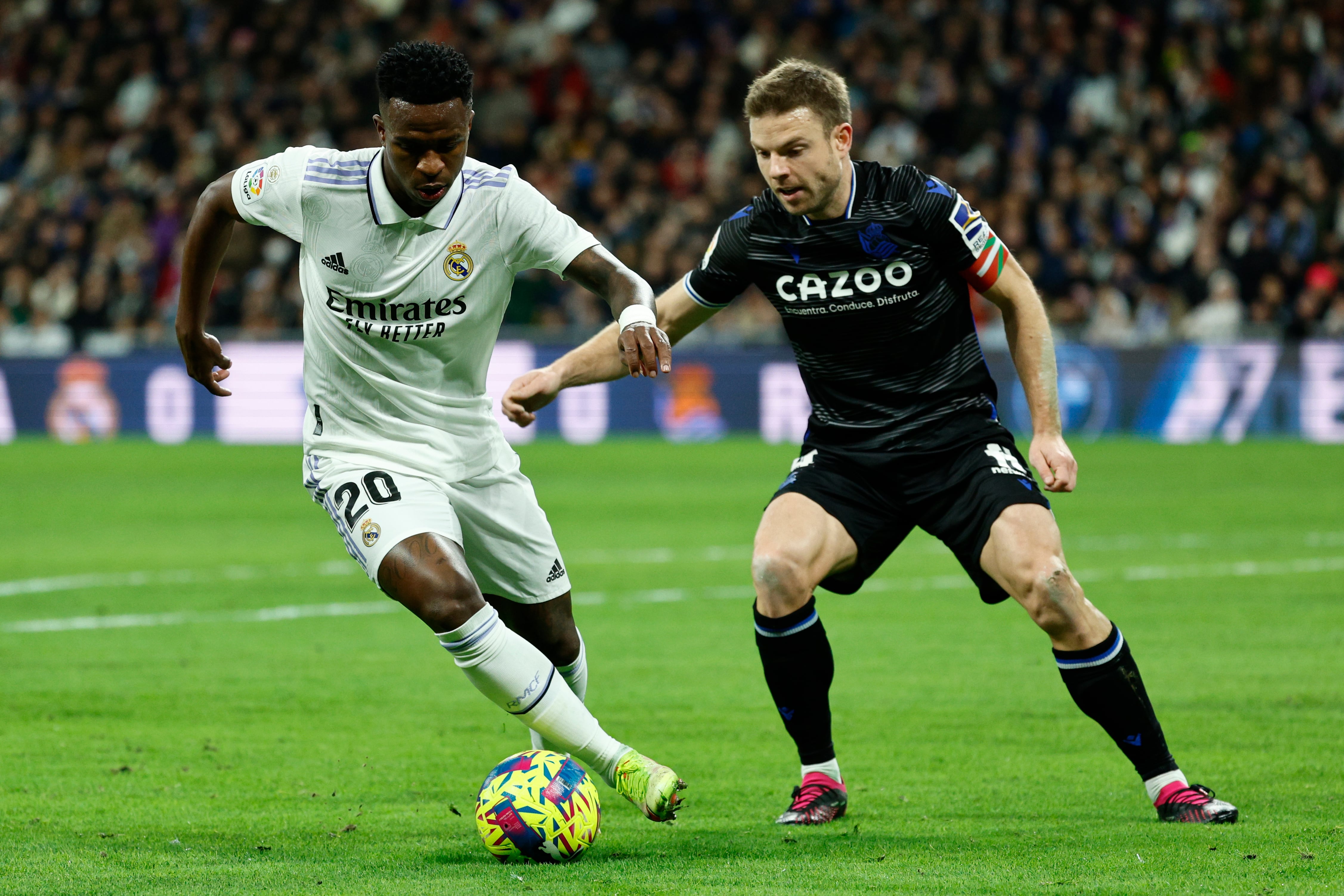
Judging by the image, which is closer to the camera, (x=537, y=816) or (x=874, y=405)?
(x=537, y=816)

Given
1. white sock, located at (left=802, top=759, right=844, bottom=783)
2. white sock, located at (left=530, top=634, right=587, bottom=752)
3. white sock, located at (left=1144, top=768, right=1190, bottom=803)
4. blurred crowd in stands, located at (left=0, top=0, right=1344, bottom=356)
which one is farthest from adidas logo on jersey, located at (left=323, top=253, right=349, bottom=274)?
blurred crowd in stands, located at (left=0, top=0, right=1344, bottom=356)

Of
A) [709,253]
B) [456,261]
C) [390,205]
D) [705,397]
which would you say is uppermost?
[390,205]

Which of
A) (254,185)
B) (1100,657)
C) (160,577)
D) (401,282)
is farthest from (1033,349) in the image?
(160,577)

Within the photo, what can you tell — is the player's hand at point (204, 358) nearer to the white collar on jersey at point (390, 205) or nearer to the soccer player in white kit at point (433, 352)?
the soccer player in white kit at point (433, 352)

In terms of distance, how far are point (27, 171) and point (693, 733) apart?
21.0 m

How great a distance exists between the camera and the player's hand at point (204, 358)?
216 inches

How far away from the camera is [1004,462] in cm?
538

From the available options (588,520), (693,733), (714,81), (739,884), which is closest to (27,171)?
(714,81)

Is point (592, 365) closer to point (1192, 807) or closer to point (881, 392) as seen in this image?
point (881, 392)

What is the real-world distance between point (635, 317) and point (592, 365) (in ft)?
2.35

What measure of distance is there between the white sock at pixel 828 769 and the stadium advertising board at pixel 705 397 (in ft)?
42.2

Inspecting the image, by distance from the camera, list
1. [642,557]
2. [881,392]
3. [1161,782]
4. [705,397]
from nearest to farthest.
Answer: [1161,782] < [881,392] < [642,557] < [705,397]

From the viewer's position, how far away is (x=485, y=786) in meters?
4.83

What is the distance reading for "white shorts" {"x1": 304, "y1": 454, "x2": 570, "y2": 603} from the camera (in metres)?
4.99
